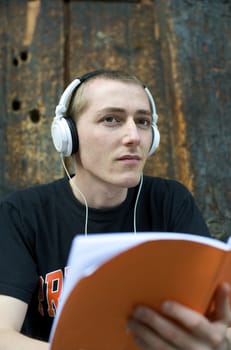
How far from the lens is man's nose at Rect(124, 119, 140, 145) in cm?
133

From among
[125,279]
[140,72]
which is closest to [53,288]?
[125,279]

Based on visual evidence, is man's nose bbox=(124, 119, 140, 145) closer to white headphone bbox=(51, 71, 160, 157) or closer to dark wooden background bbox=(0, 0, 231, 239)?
white headphone bbox=(51, 71, 160, 157)

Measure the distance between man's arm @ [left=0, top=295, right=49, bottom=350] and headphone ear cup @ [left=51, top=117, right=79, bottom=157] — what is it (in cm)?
46

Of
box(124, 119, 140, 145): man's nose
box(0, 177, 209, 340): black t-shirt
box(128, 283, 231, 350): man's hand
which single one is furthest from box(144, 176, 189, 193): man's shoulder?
box(128, 283, 231, 350): man's hand

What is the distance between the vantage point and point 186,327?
814mm

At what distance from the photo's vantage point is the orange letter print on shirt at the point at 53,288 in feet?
4.11

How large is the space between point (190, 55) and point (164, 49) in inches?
5.6

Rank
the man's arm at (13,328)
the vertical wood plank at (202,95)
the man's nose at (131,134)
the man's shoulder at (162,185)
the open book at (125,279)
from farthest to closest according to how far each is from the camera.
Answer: the vertical wood plank at (202,95) → the man's shoulder at (162,185) → the man's nose at (131,134) → the man's arm at (13,328) → the open book at (125,279)

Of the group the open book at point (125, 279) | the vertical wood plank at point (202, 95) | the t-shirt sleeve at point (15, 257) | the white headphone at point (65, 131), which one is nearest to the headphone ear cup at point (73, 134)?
the white headphone at point (65, 131)

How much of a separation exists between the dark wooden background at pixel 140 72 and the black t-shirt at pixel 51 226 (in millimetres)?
594

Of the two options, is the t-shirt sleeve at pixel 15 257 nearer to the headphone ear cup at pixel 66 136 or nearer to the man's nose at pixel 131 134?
the headphone ear cup at pixel 66 136

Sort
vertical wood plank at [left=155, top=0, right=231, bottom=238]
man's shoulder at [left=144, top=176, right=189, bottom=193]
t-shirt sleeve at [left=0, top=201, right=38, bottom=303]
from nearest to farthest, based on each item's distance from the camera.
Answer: t-shirt sleeve at [left=0, top=201, right=38, bottom=303] → man's shoulder at [left=144, top=176, right=189, bottom=193] → vertical wood plank at [left=155, top=0, right=231, bottom=238]

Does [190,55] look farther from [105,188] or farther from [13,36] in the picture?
[105,188]

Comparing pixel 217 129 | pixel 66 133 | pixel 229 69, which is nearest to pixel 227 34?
pixel 229 69
